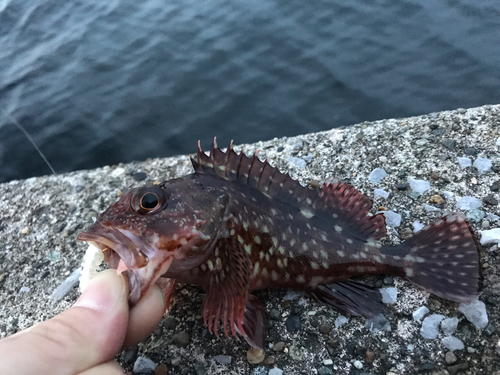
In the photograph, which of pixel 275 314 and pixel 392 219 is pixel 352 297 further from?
pixel 392 219

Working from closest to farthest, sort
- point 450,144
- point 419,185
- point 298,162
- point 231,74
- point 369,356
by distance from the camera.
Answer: point 369,356, point 419,185, point 450,144, point 298,162, point 231,74

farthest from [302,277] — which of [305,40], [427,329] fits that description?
[305,40]

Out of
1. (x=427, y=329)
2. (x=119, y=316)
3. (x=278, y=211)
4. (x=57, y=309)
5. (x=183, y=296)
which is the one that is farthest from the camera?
(x=57, y=309)

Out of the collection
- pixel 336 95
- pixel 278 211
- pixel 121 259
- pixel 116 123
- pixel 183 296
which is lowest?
pixel 336 95

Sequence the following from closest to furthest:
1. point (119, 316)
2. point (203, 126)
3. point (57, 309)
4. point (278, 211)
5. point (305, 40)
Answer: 1. point (119, 316)
2. point (278, 211)
3. point (57, 309)
4. point (203, 126)
5. point (305, 40)

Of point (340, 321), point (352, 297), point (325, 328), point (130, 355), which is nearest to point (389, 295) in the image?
point (352, 297)

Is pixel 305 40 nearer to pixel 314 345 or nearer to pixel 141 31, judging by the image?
pixel 141 31

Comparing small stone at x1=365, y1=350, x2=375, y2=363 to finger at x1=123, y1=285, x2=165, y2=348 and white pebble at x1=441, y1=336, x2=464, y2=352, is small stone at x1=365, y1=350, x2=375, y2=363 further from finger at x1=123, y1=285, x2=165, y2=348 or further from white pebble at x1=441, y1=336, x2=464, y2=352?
finger at x1=123, y1=285, x2=165, y2=348
